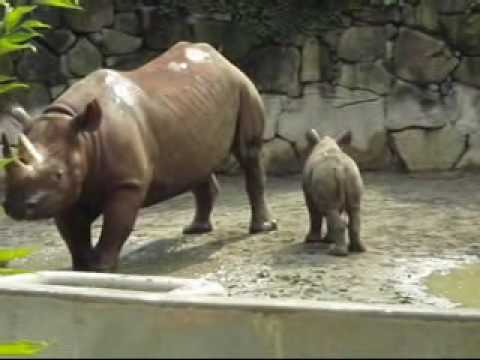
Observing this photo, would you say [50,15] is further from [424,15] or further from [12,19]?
[12,19]

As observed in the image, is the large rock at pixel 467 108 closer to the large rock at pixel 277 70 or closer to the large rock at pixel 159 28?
the large rock at pixel 277 70

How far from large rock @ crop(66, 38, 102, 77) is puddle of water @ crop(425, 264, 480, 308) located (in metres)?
5.06

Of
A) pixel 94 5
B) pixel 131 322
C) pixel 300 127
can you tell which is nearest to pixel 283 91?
pixel 300 127

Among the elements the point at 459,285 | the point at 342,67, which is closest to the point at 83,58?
the point at 342,67

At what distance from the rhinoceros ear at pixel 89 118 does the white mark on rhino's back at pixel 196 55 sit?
52.4 inches

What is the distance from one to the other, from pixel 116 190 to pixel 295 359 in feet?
10.3

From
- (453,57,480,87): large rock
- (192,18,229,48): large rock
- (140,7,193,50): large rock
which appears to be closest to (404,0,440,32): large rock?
(453,57,480,87): large rock

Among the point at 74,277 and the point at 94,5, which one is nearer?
the point at 74,277

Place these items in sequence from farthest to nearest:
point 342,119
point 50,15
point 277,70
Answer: point 50,15 → point 277,70 → point 342,119

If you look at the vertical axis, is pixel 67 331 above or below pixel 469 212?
above

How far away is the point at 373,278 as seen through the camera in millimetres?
5453

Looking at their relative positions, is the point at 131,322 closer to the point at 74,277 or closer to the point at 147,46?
the point at 74,277

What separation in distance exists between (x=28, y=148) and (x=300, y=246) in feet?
6.68

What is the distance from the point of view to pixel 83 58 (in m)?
9.80
